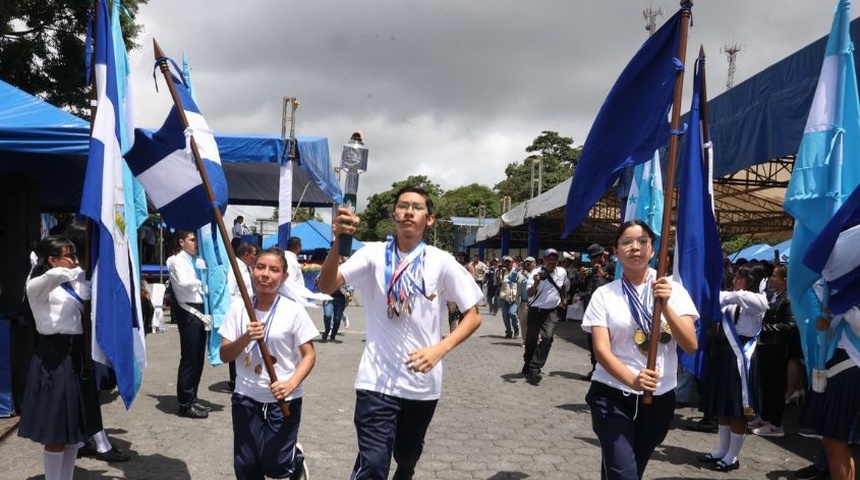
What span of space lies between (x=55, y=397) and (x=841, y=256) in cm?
489

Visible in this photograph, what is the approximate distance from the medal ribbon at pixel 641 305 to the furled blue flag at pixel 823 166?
5.72 ft

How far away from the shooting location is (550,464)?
18.1ft

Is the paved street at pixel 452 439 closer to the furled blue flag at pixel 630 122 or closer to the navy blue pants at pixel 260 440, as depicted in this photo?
the navy blue pants at pixel 260 440

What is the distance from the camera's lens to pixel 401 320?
3547 mm

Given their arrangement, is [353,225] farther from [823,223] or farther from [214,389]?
[214,389]

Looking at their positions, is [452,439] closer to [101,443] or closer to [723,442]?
[723,442]

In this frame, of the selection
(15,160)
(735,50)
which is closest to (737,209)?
(15,160)

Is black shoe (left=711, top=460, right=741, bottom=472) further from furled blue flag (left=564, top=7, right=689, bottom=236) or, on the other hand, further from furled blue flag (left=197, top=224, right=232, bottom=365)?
furled blue flag (left=197, top=224, right=232, bottom=365)

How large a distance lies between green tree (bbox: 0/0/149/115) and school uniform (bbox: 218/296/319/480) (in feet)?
39.0

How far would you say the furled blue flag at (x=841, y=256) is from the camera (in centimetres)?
410

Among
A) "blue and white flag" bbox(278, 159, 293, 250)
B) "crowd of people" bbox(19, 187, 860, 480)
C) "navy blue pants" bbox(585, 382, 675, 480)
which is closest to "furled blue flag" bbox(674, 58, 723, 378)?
"crowd of people" bbox(19, 187, 860, 480)

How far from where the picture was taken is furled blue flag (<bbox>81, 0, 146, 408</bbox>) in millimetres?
4188

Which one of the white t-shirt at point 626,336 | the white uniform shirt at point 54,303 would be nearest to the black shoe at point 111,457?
the white uniform shirt at point 54,303

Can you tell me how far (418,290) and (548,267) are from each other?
6467 mm
